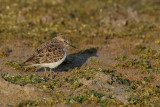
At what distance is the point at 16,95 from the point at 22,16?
8648 mm

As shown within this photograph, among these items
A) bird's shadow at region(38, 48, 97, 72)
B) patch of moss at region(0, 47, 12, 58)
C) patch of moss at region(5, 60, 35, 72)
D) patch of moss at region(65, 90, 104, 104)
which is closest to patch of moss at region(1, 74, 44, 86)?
patch of moss at region(5, 60, 35, 72)

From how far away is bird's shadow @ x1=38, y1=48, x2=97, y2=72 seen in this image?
1214 centimetres

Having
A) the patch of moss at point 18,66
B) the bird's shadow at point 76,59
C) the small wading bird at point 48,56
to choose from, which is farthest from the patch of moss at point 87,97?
the patch of moss at point 18,66

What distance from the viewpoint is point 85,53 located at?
13734 millimetres

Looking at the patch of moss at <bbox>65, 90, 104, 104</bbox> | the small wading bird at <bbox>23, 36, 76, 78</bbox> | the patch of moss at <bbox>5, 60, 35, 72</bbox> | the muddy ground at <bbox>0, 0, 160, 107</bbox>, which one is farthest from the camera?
the patch of moss at <bbox>5, 60, 35, 72</bbox>

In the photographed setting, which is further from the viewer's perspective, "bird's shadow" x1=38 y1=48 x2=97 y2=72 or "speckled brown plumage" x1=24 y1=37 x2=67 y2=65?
"bird's shadow" x1=38 y1=48 x2=97 y2=72

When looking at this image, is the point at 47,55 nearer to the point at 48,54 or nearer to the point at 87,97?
the point at 48,54

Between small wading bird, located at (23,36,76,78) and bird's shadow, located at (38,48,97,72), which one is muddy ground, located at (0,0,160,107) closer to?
bird's shadow, located at (38,48,97,72)

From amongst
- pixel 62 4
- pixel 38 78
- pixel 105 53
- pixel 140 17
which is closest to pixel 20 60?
pixel 38 78

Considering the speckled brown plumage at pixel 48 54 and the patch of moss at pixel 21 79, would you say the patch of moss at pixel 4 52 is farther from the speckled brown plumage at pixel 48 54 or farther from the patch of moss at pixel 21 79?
the patch of moss at pixel 21 79

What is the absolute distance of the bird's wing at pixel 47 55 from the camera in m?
10.6

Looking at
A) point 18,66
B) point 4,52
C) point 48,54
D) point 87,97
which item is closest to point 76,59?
point 48,54

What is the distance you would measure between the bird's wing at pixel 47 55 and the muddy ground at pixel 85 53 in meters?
0.61

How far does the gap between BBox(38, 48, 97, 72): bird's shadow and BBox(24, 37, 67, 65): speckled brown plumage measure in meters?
1.01
